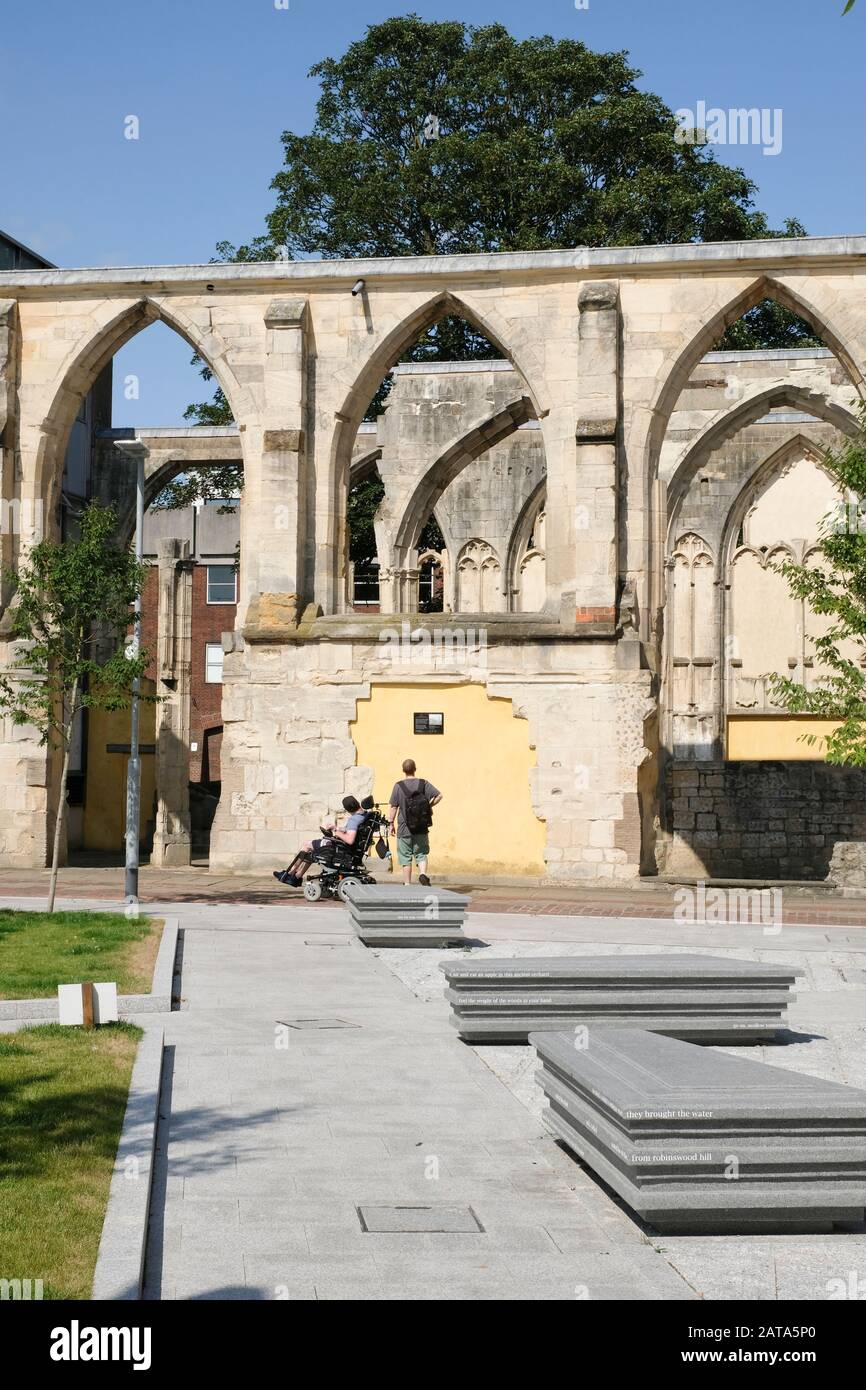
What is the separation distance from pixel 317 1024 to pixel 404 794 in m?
7.74

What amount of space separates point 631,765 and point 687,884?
1.61 metres

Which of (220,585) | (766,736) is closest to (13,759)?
(766,736)

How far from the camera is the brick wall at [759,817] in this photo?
26594mm

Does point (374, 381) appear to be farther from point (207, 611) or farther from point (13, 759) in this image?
point (207, 611)

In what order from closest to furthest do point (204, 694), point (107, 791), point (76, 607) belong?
1. point (76, 607)
2. point (107, 791)
3. point (204, 694)

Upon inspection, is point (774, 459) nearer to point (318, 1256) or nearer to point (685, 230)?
point (685, 230)

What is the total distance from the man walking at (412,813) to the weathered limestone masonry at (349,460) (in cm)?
314

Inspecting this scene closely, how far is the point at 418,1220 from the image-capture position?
20.0 feet

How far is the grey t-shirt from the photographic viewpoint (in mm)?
17953

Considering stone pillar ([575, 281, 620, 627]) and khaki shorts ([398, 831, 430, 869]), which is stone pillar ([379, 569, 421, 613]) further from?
khaki shorts ([398, 831, 430, 869])

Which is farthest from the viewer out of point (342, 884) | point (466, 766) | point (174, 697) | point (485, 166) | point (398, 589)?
point (485, 166)

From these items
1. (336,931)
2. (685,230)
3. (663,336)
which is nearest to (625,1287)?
(336,931)

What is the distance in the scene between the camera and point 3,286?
2272 centimetres

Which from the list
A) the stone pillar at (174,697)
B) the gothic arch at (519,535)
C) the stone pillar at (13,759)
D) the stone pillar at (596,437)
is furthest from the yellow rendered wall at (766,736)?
the stone pillar at (13,759)
